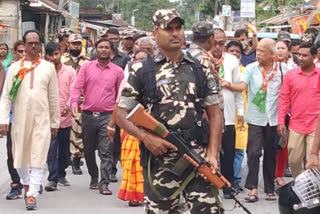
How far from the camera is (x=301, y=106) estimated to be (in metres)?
7.94

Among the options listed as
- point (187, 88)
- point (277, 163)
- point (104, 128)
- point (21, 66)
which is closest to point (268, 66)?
point (277, 163)

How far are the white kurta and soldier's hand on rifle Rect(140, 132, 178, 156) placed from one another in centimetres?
333

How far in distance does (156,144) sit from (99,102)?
164 inches

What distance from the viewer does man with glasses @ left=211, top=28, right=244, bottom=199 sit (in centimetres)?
851

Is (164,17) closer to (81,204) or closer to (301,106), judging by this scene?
(301,106)

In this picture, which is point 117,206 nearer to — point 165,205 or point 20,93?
point 20,93

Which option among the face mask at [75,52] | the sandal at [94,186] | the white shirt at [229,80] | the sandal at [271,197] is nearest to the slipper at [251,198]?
the sandal at [271,197]

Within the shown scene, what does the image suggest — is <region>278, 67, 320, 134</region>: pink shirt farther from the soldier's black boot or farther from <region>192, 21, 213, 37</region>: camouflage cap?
the soldier's black boot

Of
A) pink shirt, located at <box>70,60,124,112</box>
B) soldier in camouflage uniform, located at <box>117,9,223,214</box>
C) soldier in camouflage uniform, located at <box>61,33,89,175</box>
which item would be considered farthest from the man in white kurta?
soldier in camouflage uniform, located at <box>117,9,223,214</box>

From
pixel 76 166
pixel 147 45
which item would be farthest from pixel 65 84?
pixel 76 166

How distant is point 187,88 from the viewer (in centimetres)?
498

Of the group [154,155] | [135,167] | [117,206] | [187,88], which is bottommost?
[117,206]

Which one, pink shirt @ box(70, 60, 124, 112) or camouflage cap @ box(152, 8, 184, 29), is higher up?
camouflage cap @ box(152, 8, 184, 29)

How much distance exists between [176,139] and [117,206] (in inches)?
141
